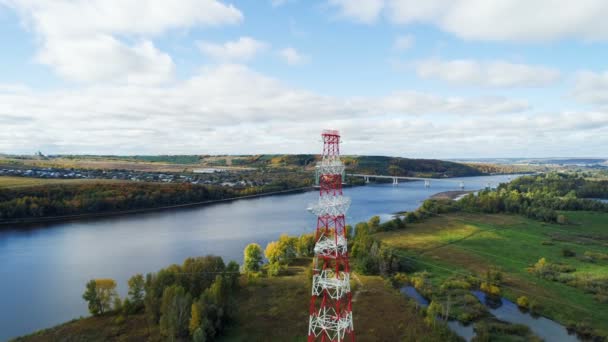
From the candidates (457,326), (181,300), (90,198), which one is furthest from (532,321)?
(90,198)

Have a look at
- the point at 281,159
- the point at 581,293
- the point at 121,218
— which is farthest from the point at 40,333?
the point at 281,159

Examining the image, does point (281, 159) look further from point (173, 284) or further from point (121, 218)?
point (173, 284)

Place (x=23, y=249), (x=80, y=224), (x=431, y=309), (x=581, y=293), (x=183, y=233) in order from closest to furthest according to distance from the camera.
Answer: (x=431, y=309)
(x=581, y=293)
(x=23, y=249)
(x=183, y=233)
(x=80, y=224)

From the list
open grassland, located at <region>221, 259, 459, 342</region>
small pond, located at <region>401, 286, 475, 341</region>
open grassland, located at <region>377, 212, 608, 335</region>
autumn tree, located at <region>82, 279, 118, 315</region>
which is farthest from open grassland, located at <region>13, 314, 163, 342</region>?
open grassland, located at <region>377, 212, 608, 335</region>

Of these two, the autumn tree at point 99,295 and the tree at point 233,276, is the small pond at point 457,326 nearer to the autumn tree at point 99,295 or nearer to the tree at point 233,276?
the tree at point 233,276

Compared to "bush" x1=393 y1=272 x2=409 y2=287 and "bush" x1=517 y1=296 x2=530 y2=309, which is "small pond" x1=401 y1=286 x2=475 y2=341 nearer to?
"bush" x1=393 y1=272 x2=409 y2=287

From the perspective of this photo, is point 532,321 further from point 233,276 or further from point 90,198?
point 90,198
